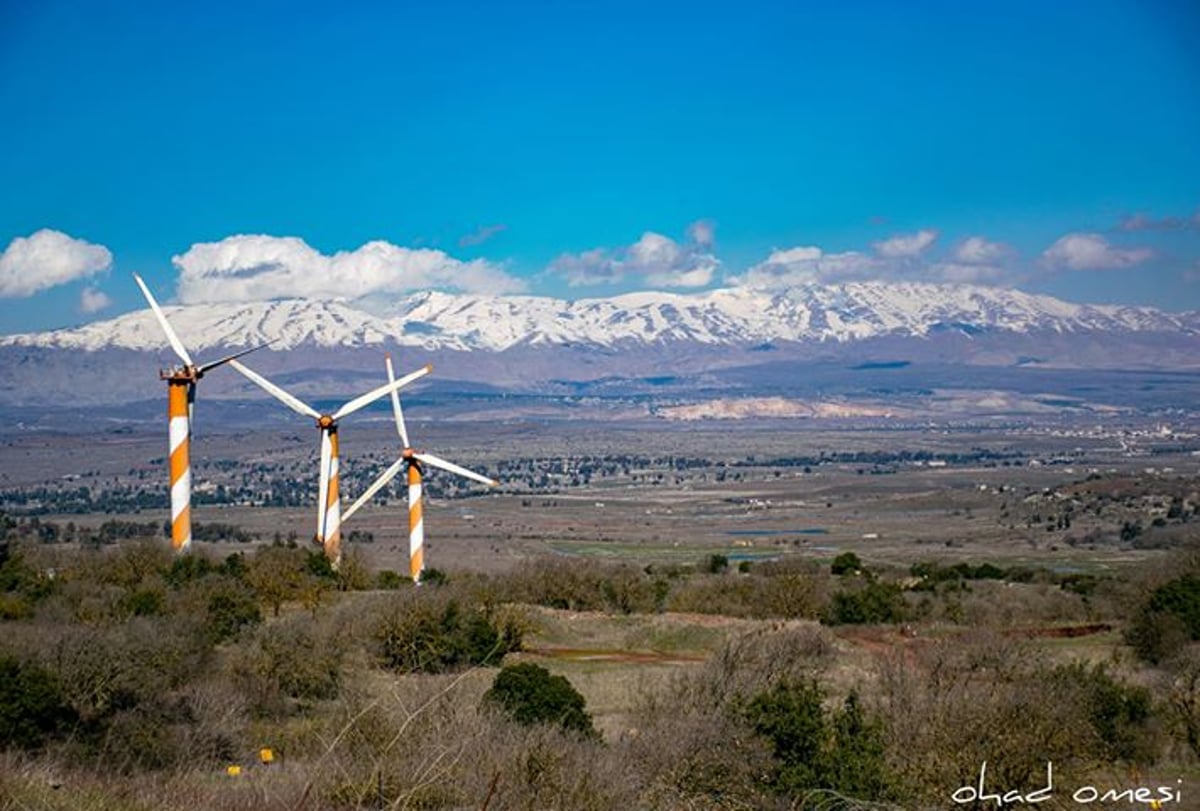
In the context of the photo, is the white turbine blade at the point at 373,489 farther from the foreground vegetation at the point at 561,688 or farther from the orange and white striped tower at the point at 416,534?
the foreground vegetation at the point at 561,688

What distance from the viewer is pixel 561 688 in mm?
36531

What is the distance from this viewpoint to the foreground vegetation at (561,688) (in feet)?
58.2

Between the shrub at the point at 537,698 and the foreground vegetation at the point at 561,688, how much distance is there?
0.13m

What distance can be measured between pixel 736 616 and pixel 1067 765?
136 ft

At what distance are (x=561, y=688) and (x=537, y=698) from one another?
1.53 m

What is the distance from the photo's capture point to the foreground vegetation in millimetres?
17750

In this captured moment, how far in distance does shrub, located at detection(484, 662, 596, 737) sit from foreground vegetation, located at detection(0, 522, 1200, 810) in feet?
0.41

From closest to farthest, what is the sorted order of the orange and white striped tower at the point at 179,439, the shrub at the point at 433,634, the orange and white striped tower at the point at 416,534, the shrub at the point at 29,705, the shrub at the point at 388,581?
the shrub at the point at 29,705 < the shrub at the point at 433,634 < the orange and white striped tower at the point at 179,439 < the shrub at the point at 388,581 < the orange and white striped tower at the point at 416,534

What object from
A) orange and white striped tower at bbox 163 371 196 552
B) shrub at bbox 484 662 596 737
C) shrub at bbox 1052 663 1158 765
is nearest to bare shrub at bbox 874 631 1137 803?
shrub at bbox 1052 663 1158 765

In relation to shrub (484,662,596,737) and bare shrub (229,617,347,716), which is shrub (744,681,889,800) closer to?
shrub (484,662,596,737)

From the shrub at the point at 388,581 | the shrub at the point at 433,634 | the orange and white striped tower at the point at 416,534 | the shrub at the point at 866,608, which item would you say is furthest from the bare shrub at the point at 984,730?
the orange and white striped tower at the point at 416,534

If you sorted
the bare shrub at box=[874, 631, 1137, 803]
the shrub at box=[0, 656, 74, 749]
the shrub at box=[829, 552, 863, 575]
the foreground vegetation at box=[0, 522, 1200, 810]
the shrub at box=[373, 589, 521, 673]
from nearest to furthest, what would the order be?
the foreground vegetation at box=[0, 522, 1200, 810] → the bare shrub at box=[874, 631, 1137, 803] → the shrub at box=[0, 656, 74, 749] → the shrub at box=[373, 589, 521, 673] → the shrub at box=[829, 552, 863, 575]

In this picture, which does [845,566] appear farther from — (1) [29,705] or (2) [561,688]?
(1) [29,705]

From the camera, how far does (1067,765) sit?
28.0 metres
